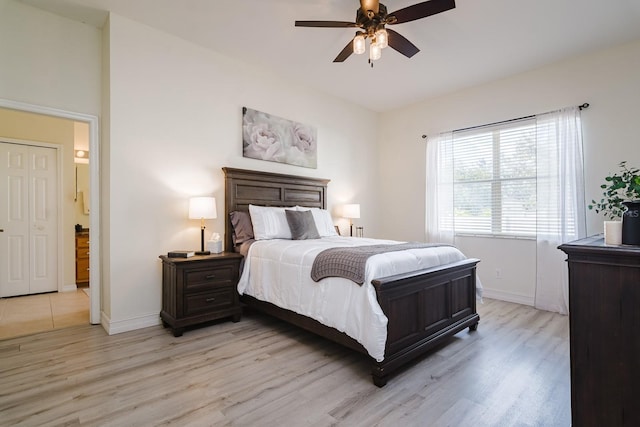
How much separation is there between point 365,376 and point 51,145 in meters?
5.43

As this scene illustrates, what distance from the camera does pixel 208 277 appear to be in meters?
3.10

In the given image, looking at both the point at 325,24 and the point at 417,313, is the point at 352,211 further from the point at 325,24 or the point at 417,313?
the point at 325,24

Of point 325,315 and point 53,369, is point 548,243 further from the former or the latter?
point 53,369

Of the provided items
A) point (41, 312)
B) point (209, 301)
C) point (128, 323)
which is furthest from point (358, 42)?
point (41, 312)

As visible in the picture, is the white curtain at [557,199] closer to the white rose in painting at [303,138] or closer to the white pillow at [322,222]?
the white pillow at [322,222]

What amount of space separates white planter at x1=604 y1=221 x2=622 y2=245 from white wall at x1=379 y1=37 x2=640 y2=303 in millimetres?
2850

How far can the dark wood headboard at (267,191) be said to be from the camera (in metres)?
3.76

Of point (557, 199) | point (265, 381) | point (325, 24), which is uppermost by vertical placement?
point (325, 24)

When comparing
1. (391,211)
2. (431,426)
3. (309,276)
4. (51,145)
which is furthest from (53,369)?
(391,211)

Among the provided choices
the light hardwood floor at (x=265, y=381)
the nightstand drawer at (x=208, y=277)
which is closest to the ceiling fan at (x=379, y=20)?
the nightstand drawer at (x=208, y=277)

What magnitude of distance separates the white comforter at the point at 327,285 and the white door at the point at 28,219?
11.4 feet

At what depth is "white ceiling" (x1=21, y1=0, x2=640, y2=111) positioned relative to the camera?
2.85m

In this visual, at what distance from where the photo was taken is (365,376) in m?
2.20

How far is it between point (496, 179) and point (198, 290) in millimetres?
4109
